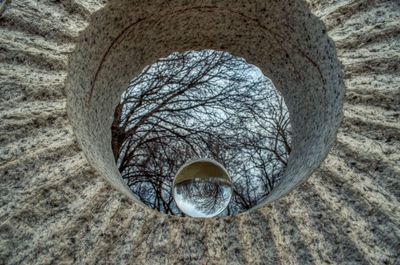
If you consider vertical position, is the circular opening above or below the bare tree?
above

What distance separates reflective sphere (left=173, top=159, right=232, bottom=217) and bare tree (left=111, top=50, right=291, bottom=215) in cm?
162

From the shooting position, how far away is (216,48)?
4.80 ft

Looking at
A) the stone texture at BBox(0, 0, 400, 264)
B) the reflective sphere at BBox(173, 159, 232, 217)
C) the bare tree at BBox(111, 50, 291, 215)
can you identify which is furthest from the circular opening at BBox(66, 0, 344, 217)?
the bare tree at BBox(111, 50, 291, 215)

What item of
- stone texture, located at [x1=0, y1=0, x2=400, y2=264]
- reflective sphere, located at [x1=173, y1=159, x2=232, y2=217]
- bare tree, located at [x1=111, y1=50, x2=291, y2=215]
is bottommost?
bare tree, located at [x1=111, y1=50, x2=291, y2=215]

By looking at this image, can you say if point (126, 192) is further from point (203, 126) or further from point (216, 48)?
point (203, 126)

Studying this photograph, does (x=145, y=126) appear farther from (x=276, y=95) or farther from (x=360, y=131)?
(x=360, y=131)

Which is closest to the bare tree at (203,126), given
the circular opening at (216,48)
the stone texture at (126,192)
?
the circular opening at (216,48)

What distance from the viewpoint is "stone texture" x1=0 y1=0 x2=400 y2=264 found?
28.9 inches

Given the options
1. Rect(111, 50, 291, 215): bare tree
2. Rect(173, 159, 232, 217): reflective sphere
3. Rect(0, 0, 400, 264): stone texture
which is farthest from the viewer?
Rect(111, 50, 291, 215): bare tree

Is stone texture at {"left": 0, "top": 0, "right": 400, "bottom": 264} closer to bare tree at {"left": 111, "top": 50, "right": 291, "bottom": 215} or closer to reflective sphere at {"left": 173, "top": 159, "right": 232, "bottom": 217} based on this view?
reflective sphere at {"left": 173, "top": 159, "right": 232, "bottom": 217}

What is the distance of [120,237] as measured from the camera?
2.46ft

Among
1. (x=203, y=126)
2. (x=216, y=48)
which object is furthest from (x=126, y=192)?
(x=203, y=126)

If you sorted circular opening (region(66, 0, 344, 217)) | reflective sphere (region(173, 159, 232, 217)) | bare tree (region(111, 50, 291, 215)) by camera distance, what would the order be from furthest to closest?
bare tree (region(111, 50, 291, 215)) < reflective sphere (region(173, 159, 232, 217)) < circular opening (region(66, 0, 344, 217))

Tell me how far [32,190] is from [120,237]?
20 cm
